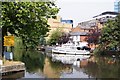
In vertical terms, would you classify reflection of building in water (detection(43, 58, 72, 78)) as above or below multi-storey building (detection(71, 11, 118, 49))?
below

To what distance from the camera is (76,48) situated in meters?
47.9

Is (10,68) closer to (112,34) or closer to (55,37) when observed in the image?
(112,34)

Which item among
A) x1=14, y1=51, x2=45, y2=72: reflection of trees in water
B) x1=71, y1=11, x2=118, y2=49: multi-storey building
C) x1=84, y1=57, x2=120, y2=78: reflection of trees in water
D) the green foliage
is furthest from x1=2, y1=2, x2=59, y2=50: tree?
x1=71, y1=11, x2=118, y2=49: multi-storey building

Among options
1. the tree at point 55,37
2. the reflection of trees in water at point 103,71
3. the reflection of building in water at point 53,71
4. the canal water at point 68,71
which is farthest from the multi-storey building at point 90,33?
the reflection of building in water at point 53,71

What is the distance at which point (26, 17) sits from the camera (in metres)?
20.3

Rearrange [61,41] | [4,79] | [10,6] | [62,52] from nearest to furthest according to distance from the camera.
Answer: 1. [4,79]
2. [10,6]
3. [62,52]
4. [61,41]

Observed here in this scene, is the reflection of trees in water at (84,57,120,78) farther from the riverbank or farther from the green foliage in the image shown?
the green foliage

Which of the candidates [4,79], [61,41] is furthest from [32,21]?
[61,41]

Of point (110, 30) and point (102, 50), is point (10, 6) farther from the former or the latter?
point (102, 50)

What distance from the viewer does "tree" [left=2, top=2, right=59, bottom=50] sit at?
19.6 m

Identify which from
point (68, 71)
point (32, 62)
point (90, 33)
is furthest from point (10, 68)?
point (90, 33)

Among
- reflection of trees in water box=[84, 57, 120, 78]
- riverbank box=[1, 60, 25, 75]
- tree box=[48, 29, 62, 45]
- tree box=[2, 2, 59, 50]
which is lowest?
reflection of trees in water box=[84, 57, 120, 78]

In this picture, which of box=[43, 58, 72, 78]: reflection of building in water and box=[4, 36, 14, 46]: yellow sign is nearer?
box=[4, 36, 14, 46]: yellow sign

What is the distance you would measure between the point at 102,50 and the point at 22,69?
2246 centimetres
